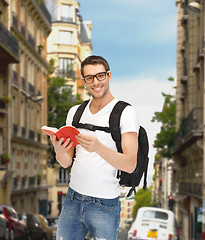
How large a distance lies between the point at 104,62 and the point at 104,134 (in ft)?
1.60

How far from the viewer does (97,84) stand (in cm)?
420

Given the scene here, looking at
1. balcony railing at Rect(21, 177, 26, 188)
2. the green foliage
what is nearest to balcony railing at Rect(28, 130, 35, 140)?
balcony railing at Rect(21, 177, 26, 188)

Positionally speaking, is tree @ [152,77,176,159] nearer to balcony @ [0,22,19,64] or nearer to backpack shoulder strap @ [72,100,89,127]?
balcony @ [0,22,19,64]

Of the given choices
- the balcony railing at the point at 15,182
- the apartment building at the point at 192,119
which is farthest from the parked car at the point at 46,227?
the balcony railing at the point at 15,182

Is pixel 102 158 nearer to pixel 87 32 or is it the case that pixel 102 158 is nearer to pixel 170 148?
pixel 170 148

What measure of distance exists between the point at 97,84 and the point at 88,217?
868 mm

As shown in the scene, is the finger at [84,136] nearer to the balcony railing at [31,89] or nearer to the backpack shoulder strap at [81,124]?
the backpack shoulder strap at [81,124]

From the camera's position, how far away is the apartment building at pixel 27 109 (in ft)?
147

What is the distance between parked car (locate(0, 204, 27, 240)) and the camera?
23.2 metres

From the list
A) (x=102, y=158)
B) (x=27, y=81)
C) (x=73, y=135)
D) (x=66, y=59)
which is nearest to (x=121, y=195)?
(x=102, y=158)

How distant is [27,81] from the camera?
5047 centimetres

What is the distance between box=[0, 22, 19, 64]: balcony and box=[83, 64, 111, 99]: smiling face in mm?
32916

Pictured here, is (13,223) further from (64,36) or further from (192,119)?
(64,36)

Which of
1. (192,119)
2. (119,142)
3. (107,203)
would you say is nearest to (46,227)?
(192,119)
